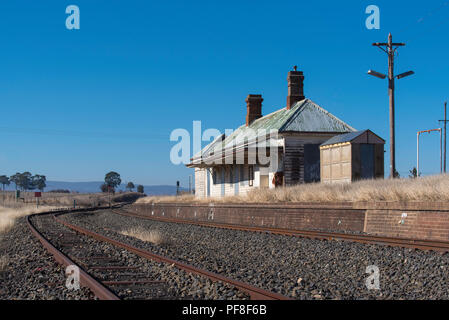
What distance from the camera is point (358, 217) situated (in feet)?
50.1

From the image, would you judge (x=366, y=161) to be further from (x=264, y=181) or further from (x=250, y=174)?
(x=250, y=174)

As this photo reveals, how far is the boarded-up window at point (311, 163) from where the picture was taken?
28250mm

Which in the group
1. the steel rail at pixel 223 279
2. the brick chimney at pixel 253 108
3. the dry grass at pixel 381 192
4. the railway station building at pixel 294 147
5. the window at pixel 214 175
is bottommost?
the steel rail at pixel 223 279

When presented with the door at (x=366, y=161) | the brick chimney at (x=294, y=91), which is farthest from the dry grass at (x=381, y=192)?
the brick chimney at (x=294, y=91)

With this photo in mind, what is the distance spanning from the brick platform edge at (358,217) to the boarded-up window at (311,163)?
5580mm

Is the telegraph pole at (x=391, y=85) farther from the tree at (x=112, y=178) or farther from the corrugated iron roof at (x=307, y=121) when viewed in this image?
the tree at (x=112, y=178)

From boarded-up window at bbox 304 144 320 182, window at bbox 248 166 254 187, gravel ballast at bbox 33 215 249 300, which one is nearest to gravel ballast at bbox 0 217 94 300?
gravel ballast at bbox 33 215 249 300

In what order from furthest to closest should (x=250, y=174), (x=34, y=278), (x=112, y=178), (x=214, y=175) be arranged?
(x=112, y=178) < (x=214, y=175) < (x=250, y=174) < (x=34, y=278)

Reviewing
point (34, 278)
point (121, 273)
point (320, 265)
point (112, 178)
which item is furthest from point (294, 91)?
point (112, 178)

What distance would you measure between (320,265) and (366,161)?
48.9 ft
